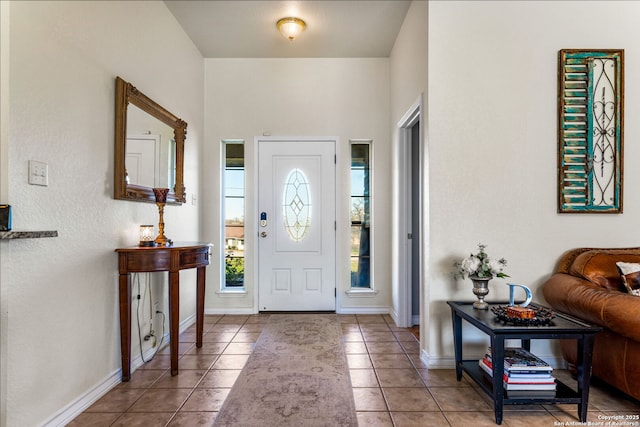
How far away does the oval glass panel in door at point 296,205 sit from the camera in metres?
3.98

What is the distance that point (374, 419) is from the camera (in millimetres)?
1887

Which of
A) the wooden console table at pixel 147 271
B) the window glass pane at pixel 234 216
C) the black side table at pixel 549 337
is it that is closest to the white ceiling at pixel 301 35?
the window glass pane at pixel 234 216

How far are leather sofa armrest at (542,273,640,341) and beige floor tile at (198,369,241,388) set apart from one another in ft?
7.10

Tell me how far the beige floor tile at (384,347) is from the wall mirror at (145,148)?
208 centimetres

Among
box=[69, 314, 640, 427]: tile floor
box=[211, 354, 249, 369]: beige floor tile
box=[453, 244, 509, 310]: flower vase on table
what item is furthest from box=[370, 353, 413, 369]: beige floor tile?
box=[211, 354, 249, 369]: beige floor tile

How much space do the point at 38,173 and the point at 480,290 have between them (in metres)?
2.49

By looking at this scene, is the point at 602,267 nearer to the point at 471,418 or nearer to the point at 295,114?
the point at 471,418

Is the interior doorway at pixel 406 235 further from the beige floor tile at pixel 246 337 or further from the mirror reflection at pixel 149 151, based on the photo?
the mirror reflection at pixel 149 151

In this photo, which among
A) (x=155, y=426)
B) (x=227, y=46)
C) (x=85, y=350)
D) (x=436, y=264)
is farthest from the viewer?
(x=227, y=46)

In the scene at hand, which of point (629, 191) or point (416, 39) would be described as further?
point (416, 39)

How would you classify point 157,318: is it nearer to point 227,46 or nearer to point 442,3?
point 227,46

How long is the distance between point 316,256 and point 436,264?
1.71 m

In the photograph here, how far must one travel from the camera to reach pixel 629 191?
254cm

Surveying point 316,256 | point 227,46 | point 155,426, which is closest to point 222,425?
point 155,426
